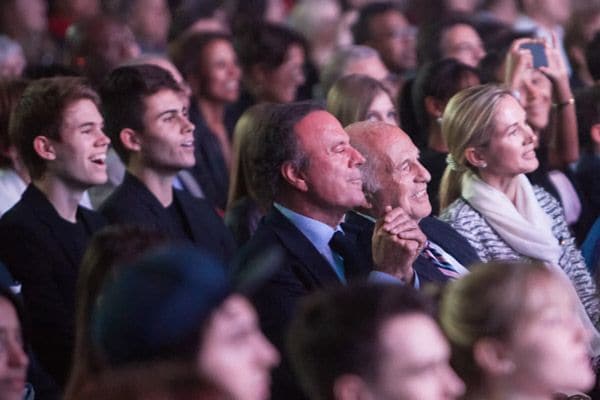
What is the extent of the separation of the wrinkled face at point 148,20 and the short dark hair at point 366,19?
1.10 meters

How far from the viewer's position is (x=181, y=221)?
4.68 m

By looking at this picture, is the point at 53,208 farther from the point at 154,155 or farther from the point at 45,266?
the point at 154,155

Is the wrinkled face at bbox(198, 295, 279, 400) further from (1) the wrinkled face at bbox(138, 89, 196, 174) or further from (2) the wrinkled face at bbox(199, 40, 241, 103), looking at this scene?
(2) the wrinkled face at bbox(199, 40, 241, 103)

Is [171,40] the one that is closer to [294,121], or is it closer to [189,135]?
[189,135]

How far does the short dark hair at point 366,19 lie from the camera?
25.4 feet

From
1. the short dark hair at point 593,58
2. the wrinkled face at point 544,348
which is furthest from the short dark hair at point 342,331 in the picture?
the short dark hair at point 593,58

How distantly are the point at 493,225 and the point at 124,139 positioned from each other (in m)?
1.26

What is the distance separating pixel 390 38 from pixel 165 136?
317 cm

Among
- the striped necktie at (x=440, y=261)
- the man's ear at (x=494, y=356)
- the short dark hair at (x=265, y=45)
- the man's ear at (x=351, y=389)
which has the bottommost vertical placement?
the short dark hair at (x=265, y=45)

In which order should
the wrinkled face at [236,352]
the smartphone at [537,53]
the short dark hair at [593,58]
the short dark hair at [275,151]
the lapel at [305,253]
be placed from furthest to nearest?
1. the short dark hair at [593,58]
2. the smartphone at [537,53]
3. the short dark hair at [275,151]
4. the lapel at [305,253]
5. the wrinkled face at [236,352]

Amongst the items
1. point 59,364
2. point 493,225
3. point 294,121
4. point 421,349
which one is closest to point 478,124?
point 493,225

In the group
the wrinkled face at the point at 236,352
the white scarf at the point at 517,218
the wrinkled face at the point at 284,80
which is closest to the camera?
the wrinkled face at the point at 236,352

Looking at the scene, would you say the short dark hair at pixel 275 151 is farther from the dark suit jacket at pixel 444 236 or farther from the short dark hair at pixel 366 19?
the short dark hair at pixel 366 19

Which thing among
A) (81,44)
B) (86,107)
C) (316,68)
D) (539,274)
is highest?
(539,274)
